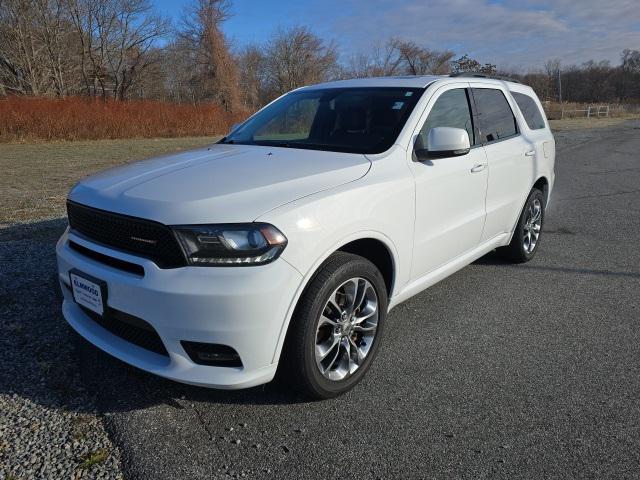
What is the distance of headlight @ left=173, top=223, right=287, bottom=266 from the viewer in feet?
7.75

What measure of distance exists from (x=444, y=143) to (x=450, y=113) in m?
0.75

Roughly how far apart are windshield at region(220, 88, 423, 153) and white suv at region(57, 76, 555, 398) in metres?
0.02

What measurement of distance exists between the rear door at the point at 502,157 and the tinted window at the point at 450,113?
0.61 ft

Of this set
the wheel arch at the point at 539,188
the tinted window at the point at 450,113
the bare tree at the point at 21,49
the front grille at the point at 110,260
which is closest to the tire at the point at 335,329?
the front grille at the point at 110,260

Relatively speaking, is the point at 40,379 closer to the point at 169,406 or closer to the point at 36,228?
the point at 169,406

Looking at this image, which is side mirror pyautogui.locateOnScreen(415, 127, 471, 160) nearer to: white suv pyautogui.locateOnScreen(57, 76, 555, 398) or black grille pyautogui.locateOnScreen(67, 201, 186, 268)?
white suv pyautogui.locateOnScreen(57, 76, 555, 398)

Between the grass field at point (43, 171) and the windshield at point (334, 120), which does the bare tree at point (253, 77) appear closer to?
the grass field at point (43, 171)

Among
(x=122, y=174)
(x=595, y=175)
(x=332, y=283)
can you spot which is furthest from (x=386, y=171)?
(x=595, y=175)

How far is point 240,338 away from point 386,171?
4.40ft

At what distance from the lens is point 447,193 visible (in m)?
3.57

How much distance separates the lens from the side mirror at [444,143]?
322 cm

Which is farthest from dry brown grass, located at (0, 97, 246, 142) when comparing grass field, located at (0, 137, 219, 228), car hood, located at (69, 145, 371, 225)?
car hood, located at (69, 145, 371, 225)

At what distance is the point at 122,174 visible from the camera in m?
3.05

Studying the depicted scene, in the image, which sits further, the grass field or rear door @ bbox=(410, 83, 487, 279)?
the grass field
